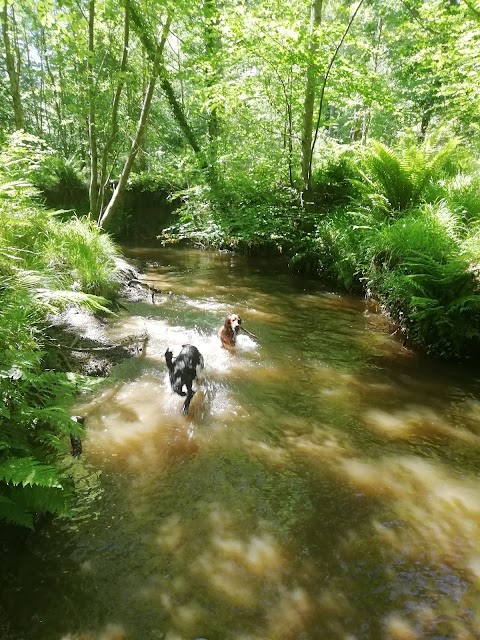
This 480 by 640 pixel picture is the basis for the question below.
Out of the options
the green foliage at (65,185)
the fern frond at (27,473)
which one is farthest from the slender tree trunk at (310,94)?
the green foliage at (65,185)

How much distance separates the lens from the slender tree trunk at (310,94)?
836 cm

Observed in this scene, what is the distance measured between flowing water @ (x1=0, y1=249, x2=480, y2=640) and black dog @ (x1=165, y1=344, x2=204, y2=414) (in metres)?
0.20

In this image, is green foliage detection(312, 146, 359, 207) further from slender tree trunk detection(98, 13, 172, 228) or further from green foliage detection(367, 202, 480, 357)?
slender tree trunk detection(98, 13, 172, 228)

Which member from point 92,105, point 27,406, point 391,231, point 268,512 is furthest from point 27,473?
point 92,105

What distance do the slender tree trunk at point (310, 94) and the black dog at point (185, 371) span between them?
7.15 metres

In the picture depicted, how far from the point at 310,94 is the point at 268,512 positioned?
9691 millimetres

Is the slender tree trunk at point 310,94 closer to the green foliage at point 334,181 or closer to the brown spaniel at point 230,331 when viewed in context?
the green foliage at point 334,181

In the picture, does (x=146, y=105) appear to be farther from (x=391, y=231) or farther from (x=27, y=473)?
(x=27, y=473)

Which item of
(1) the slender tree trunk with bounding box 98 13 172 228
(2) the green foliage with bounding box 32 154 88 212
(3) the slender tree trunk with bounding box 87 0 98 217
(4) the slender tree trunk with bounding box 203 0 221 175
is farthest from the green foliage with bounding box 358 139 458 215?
(2) the green foliage with bounding box 32 154 88 212

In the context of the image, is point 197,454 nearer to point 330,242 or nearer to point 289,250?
point 330,242

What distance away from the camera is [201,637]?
78.6 inches

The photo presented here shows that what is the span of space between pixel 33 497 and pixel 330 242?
26.7ft

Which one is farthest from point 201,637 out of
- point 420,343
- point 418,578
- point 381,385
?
point 420,343

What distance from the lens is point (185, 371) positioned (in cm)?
416
